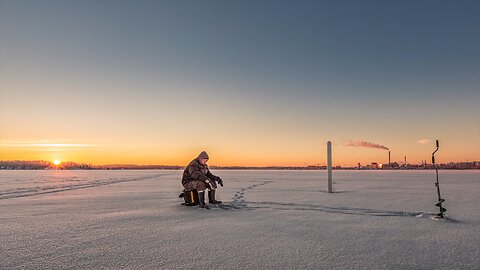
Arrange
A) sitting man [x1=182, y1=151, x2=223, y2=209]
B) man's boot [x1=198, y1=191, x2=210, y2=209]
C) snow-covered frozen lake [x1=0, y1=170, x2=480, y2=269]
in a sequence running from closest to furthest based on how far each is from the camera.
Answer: snow-covered frozen lake [x1=0, y1=170, x2=480, y2=269] < man's boot [x1=198, y1=191, x2=210, y2=209] < sitting man [x1=182, y1=151, x2=223, y2=209]

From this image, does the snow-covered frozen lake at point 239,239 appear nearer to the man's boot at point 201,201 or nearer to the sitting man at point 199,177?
the man's boot at point 201,201

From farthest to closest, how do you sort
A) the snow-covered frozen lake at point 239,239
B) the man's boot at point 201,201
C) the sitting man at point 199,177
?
the sitting man at point 199,177
the man's boot at point 201,201
the snow-covered frozen lake at point 239,239

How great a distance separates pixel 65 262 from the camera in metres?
3.61

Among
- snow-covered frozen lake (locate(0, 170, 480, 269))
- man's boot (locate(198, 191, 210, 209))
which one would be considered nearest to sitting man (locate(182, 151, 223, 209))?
man's boot (locate(198, 191, 210, 209))

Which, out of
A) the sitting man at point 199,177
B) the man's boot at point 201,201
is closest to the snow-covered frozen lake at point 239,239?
the man's boot at point 201,201

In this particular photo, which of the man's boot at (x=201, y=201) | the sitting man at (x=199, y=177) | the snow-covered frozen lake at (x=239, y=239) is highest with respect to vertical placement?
the sitting man at (x=199, y=177)

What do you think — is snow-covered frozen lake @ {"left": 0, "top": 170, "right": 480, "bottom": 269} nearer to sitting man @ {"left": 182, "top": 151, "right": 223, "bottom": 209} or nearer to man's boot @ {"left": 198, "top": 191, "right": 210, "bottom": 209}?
man's boot @ {"left": 198, "top": 191, "right": 210, "bottom": 209}

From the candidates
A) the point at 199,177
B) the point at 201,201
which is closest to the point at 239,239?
the point at 201,201

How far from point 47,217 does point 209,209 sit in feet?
11.9

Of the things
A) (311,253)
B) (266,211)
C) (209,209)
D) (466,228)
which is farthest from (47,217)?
(466,228)

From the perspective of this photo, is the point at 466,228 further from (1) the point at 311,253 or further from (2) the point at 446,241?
(1) the point at 311,253

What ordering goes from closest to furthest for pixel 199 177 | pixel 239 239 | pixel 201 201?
pixel 239 239
pixel 201 201
pixel 199 177

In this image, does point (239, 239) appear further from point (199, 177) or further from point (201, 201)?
point (199, 177)

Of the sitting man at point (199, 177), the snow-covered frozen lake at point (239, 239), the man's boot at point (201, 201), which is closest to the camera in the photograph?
the snow-covered frozen lake at point (239, 239)
